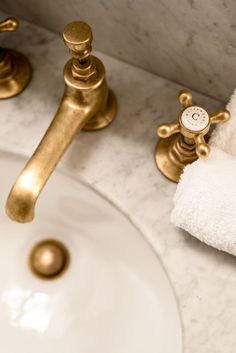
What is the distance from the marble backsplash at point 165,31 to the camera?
0.56 metres

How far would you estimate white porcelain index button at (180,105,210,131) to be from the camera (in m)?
0.54

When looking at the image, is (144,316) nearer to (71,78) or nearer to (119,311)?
(119,311)

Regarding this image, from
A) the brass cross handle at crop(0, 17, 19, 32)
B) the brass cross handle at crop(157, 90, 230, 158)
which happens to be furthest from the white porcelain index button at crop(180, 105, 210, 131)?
the brass cross handle at crop(0, 17, 19, 32)

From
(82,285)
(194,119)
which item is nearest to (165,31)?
(194,119)

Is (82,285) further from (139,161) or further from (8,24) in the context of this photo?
(8,24)

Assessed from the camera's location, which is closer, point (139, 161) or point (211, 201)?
point (211, 201)

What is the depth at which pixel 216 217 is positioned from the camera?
20.9 inches

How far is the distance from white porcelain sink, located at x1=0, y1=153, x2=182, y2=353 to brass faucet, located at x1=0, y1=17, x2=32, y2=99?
9cm

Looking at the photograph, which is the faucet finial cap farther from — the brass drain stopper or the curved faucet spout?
the brass drain stopper

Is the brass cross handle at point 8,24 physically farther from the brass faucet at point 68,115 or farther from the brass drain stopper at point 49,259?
the brass drain stopper at point 49,259

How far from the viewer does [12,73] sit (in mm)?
679

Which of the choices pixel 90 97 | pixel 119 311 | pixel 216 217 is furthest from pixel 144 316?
pixel 90 97

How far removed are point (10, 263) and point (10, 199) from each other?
0.78 feet

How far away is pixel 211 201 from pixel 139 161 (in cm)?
14
